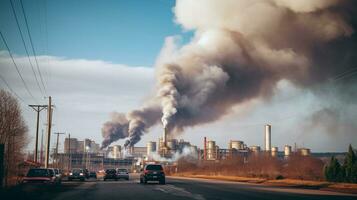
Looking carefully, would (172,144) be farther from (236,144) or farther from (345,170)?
(345,170)

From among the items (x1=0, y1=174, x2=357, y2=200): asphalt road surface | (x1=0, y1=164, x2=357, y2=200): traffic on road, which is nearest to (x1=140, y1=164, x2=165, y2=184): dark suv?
(x1=0, y1=164, x2=357, y2=200): traffic on road

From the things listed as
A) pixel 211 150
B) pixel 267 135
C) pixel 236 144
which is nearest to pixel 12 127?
pixel 267 135

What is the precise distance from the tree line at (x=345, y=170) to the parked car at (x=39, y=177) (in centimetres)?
3216

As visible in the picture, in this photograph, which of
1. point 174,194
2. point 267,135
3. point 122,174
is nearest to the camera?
point 174,194

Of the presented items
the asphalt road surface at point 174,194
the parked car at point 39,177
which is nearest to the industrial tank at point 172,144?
the parked car at point 39,177

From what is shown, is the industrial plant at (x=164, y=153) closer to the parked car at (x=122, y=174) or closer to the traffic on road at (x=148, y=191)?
the parked car at (x=122, y=174)

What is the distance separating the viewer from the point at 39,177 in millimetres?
31953

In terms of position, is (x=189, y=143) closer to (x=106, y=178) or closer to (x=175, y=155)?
(x=175, y=155)

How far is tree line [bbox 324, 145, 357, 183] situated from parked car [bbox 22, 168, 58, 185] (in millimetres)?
32161

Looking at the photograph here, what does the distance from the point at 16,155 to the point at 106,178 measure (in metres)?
13.2

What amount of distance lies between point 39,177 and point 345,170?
34.5 meters

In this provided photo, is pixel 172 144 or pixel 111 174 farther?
pixel 172 144

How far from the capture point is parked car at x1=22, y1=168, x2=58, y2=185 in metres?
31.4

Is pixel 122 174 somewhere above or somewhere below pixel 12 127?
below
